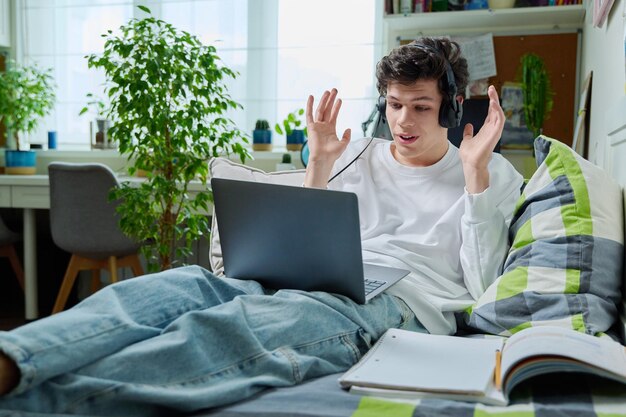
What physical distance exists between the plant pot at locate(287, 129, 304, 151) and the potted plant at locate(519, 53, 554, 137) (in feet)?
3.58

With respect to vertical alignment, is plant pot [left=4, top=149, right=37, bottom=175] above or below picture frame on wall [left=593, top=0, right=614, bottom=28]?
below

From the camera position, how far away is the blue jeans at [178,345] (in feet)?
2.69

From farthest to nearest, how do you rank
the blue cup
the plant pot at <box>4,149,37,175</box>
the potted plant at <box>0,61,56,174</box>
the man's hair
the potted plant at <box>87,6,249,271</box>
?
the blue cup → the plant pot at <box>4,149,37,175</box> → the potted plant at <box>0,61,56,174</box> → the potted plant at <box>87,6,249,271</box> → the man's hair

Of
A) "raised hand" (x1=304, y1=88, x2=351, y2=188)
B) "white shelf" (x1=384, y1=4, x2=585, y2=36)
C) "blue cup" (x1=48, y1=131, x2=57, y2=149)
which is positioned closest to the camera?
"raised hand" (x1=304, y1=88, x2=351, y2=188)

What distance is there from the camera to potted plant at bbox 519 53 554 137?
2.83 m

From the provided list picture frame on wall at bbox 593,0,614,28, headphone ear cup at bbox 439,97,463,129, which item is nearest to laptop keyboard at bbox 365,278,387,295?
headphone ear cup at bbox 439,97,463,129

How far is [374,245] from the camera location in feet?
5.05

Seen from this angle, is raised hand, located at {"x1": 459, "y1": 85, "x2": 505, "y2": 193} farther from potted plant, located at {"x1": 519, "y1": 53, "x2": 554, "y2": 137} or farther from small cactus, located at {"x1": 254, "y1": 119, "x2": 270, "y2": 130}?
small cactus, located at {"x1": 254, "y1": 119, "x2": 270, "y2": 130}

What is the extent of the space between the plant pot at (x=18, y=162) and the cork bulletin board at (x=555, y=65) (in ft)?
7.98

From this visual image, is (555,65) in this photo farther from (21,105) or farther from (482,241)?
(21,105)

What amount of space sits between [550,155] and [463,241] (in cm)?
26

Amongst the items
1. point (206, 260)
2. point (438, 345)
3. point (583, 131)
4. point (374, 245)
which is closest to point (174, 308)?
point (438, 345)

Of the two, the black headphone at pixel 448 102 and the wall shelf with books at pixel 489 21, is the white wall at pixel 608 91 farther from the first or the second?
the black headphone at pixel 448 102

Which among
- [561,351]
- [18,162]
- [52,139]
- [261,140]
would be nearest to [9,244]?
[18,162]
